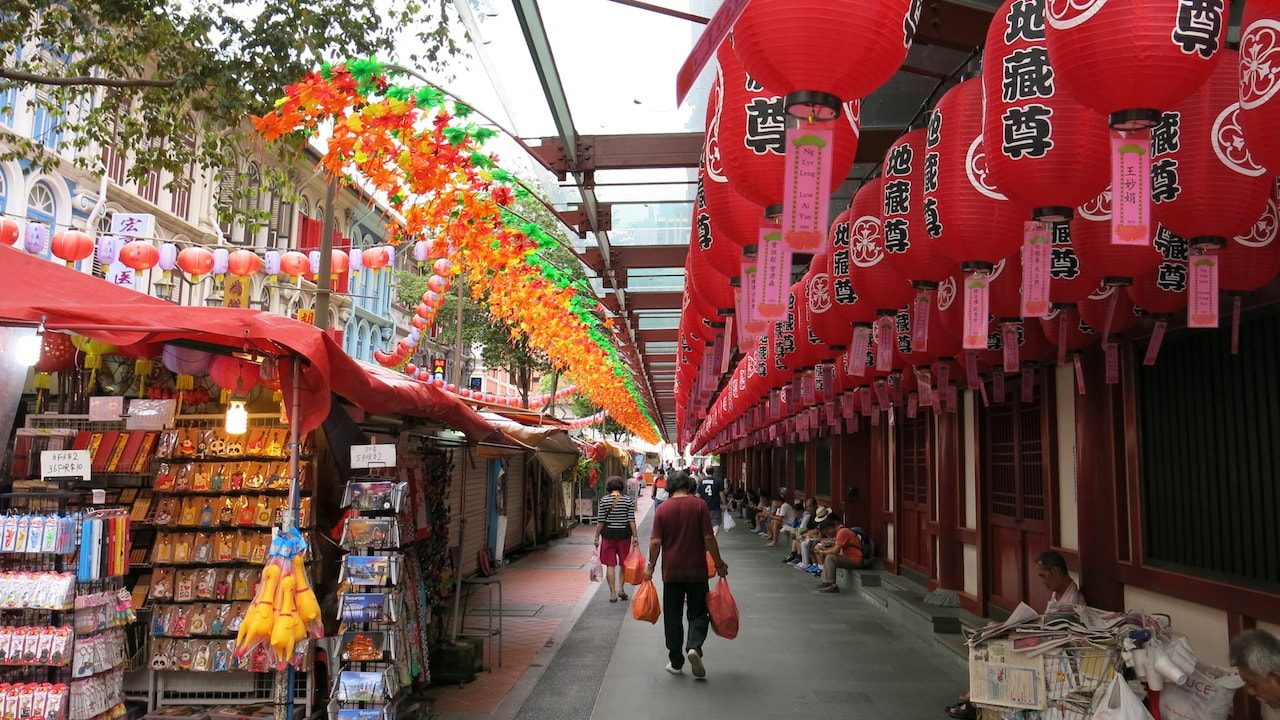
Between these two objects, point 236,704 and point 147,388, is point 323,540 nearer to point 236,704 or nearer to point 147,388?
point 236,704

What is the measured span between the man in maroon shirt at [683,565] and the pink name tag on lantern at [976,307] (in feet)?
14.0

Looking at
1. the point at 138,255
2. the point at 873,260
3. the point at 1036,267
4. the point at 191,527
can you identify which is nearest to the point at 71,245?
the point at 138,255

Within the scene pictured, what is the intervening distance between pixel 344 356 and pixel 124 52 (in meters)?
5.98

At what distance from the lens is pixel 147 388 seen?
6586 millimetres

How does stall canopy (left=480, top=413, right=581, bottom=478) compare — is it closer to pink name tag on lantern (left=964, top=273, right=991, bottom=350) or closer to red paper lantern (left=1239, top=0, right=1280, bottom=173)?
pink name tag on lantern (left=964, top=273, right=991, bottom=350)

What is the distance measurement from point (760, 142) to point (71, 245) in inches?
372

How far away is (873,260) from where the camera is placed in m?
4.77

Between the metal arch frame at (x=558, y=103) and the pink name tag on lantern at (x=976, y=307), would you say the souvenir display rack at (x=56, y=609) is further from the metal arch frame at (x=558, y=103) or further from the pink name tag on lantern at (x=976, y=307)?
the pink name tag on lantern at (x=976, y=307)

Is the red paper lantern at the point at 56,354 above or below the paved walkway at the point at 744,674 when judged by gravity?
above

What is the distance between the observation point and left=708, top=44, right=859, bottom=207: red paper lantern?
10.6 ft

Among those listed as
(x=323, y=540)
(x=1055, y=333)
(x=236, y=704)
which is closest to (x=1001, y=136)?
(x=1055, y=333)

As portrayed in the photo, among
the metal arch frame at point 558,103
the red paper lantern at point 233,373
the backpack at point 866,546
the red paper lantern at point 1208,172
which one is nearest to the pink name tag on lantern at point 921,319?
the red paper lantern at point 1208,172

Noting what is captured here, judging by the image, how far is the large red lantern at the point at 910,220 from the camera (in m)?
4.05

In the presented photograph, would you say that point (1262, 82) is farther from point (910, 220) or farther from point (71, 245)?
point (71, 245)
